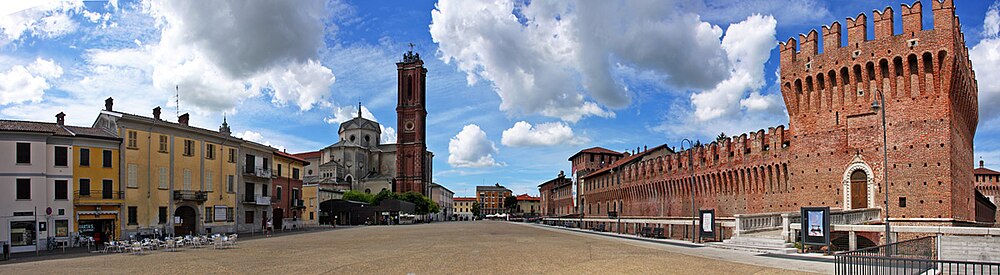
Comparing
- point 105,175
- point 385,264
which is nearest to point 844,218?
point 385,264

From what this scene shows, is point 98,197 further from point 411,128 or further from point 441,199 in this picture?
point 441,199

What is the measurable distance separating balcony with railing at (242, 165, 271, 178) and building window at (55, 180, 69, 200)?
53.7 ft

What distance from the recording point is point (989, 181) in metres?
109

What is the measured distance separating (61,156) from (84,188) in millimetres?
2184

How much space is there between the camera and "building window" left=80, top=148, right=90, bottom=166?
36.1m

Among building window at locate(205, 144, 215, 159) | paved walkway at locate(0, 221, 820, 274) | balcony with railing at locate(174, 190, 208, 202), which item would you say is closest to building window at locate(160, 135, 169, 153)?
balcony with railing at locate(174, 190, 208, 202)

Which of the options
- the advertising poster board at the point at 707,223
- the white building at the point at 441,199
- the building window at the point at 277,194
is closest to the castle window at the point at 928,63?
the advertising poster board at the point at 707,223

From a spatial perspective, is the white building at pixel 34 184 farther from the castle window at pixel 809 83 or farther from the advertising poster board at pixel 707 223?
the castle window at pixel 809 83

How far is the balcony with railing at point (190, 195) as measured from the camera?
4322 centimetres

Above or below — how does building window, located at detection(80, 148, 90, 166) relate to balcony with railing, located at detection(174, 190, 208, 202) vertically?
above

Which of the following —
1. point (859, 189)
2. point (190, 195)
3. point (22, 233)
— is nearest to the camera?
point (22, 233)

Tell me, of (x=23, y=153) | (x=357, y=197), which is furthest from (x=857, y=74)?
(x=357, y=197)

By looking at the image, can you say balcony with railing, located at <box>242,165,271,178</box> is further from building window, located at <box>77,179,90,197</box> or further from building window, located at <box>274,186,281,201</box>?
building window, located at <box>77,179,90,197</box>

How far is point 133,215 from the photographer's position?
39719mm
